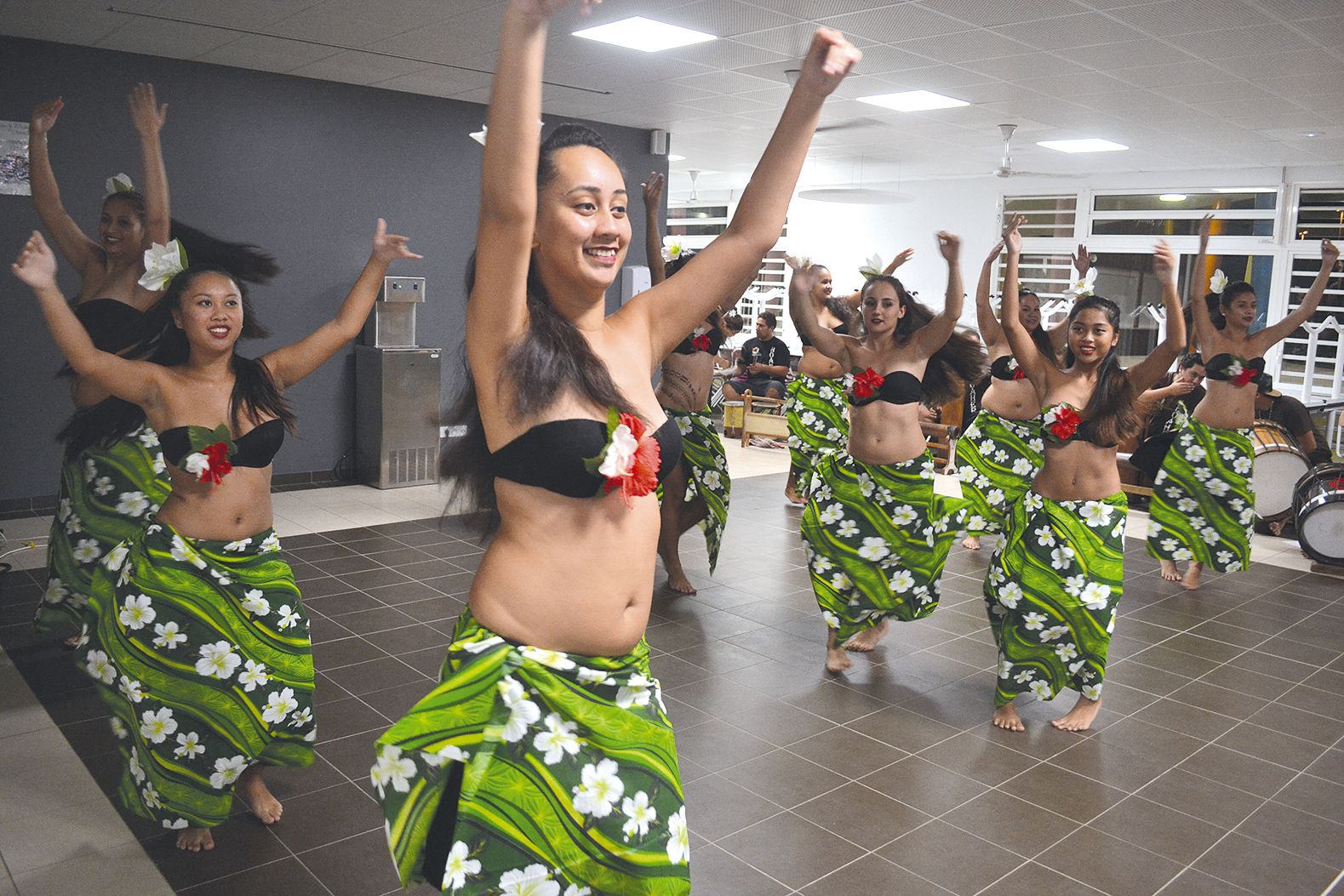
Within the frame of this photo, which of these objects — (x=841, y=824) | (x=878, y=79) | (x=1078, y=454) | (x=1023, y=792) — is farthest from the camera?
(x=878, y=79)

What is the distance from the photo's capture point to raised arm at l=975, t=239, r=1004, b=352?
216 inches

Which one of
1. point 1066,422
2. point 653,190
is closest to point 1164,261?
point 1066,422

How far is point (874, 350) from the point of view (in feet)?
15.4

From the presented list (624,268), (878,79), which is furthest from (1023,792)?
(624,268)

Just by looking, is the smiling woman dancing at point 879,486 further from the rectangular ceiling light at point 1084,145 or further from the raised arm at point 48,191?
the rectangular ceiling light at point 1084,145

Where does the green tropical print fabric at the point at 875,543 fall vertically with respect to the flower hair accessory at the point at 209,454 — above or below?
below

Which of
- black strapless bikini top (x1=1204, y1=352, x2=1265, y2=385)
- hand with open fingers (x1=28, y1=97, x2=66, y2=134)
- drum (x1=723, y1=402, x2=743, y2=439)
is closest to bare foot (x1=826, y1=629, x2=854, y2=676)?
black strapless bikini top (x1=1204, y1=352, x2=1265, y2=385)

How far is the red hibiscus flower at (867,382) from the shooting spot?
4562 mm

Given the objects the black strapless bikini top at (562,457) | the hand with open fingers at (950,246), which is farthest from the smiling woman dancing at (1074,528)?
the black strapless bikini top at (562,457)

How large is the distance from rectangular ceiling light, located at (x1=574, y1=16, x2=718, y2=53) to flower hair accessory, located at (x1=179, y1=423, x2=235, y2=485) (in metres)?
3.83

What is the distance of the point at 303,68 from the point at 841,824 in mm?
6469

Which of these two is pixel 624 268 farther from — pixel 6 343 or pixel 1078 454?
pixel 1078 454

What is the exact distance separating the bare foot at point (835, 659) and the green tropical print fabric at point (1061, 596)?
0.73m

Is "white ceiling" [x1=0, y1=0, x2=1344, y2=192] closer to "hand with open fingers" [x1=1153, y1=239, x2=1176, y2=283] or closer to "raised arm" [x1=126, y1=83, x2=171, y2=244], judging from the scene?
"hand with open fingers" [x1=1153, y1=239, x2=1176, y2=283]
